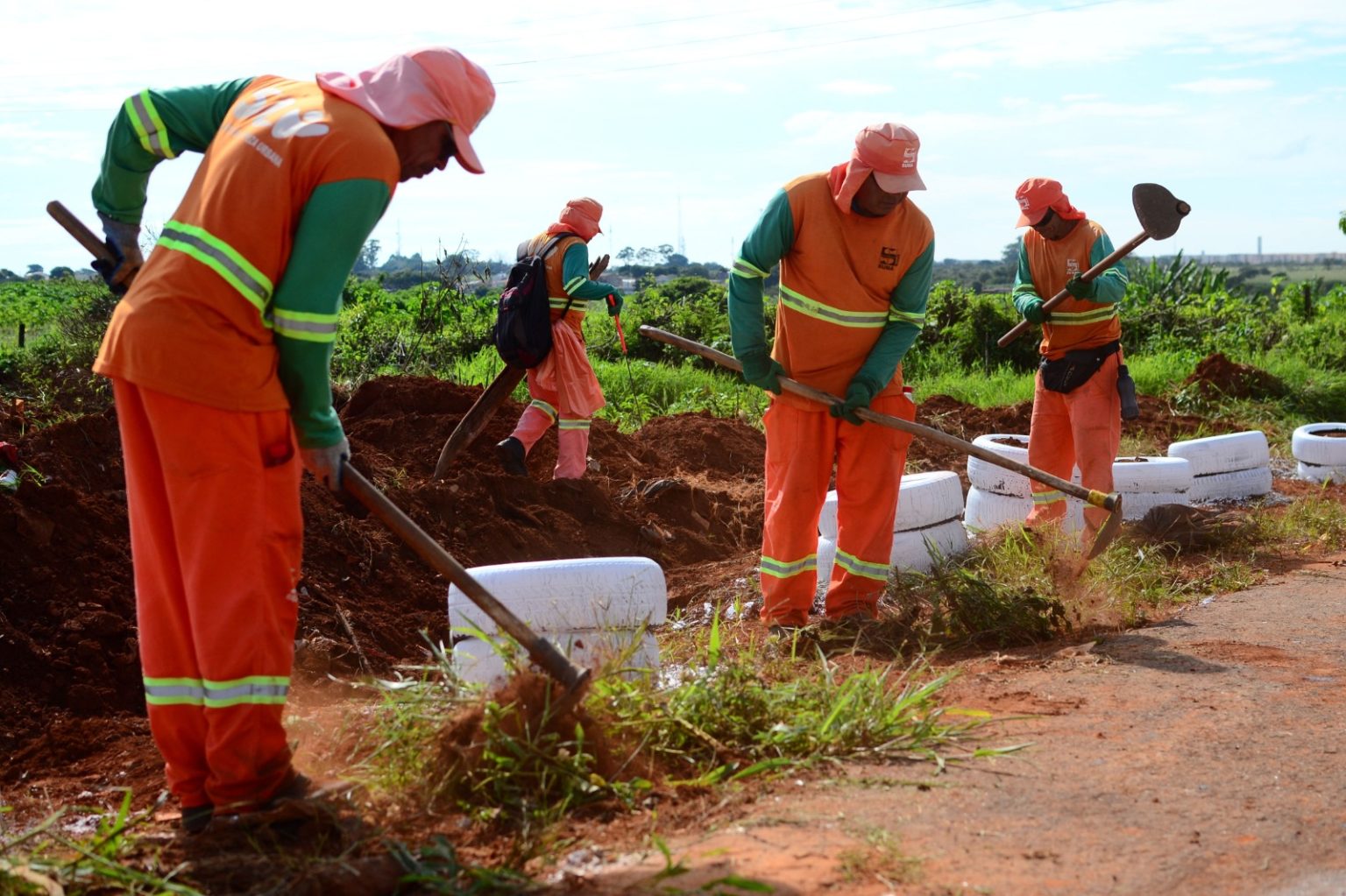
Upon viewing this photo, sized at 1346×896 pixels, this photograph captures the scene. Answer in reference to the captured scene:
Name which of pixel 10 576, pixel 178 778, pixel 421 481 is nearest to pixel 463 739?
pixel 178 778

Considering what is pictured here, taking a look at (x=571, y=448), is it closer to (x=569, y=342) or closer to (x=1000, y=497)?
(x=569, y=342)

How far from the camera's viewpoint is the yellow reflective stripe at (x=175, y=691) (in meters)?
3.23

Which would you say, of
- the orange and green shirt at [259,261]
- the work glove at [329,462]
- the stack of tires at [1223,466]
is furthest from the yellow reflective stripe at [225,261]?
the stack of tires at [1223,466]

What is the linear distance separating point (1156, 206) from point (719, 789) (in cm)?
478

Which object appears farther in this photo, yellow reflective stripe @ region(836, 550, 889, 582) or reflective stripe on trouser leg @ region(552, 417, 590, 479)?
reflective stripe on trouser leg @ region(552, 417, 590, 479)

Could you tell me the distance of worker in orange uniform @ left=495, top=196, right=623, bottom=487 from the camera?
7984mm

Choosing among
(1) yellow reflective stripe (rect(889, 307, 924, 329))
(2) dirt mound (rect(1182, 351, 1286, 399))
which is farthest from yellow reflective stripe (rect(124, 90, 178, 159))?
(2) dirt mound (rect(1182, 351, 1286, 399))

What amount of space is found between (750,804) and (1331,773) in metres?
1.75

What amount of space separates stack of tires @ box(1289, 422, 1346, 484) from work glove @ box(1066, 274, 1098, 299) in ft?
13.3

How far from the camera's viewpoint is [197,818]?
3277mm

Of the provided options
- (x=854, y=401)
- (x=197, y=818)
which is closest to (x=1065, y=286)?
(x=854, y=401)

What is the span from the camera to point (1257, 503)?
8.84 metres

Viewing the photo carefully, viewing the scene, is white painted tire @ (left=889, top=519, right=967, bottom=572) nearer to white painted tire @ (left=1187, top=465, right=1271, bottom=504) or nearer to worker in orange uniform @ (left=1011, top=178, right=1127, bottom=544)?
worker in orange uniform @ (left=1011, top=178, right=1127, bottom=544)

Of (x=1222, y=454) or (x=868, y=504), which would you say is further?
(x=1222, y=454)
